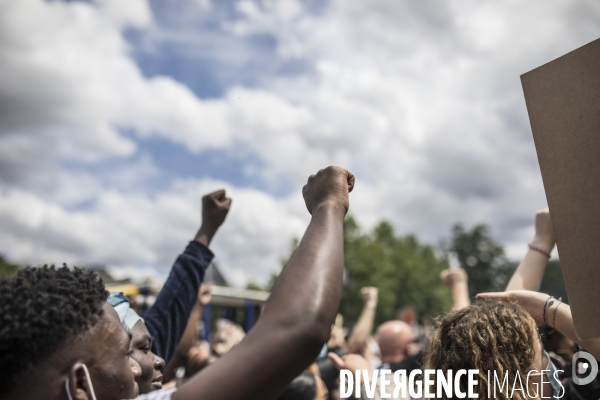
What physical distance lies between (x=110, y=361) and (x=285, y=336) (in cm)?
58

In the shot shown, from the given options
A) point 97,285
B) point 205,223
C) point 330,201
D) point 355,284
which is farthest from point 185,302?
point 355,284

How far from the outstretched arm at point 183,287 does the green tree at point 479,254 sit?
241 ft

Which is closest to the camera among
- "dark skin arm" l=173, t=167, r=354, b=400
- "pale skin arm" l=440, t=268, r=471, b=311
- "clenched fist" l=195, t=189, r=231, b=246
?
"dark skin arm" l=173, t=167, r=354, b=400

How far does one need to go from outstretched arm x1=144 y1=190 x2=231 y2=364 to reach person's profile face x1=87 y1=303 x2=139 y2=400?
136 centimetres

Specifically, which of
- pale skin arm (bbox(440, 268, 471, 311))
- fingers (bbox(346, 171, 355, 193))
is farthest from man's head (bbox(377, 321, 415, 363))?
fingers (bbox(346, 171, 355, 193))

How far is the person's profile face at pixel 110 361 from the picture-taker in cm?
133

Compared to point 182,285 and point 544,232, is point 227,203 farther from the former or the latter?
point 544,232

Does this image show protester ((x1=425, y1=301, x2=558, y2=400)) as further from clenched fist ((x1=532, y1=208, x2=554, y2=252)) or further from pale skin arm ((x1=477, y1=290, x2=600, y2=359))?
clenched fist ((x1=532, y1=208, x2=554, y2=252))

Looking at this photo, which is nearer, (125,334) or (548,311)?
(125,334)

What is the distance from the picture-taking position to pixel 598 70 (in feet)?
4.82

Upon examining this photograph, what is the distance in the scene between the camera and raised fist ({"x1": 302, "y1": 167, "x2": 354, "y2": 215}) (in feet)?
4.47

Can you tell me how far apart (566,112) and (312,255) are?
96 centimetres

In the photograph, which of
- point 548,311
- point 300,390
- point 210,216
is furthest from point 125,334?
point 300,390

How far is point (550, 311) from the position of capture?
2076 millimetres
